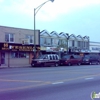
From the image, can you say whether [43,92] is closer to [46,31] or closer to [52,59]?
[52,59]

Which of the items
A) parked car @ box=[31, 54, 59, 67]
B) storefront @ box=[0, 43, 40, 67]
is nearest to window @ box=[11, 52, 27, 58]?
storefront @ box=[0, 43, 40, 67]

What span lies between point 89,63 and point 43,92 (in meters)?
34.7

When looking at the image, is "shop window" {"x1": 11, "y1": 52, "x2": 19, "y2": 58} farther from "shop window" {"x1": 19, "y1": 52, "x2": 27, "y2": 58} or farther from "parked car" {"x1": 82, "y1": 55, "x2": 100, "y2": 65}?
"parked car" {"x1": 82, "y1": 55, "x2": 100, "y2": 65}

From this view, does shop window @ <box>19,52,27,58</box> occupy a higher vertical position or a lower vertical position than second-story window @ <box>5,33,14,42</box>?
lower

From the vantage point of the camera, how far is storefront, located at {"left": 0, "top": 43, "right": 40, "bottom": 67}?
3734 cm

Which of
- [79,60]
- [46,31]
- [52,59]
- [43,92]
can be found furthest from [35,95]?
[46,31]

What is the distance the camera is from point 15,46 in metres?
38.3

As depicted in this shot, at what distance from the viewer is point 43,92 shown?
10.8m

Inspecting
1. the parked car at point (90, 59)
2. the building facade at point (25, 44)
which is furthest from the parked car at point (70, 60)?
→ the building facade at point (25, 44)

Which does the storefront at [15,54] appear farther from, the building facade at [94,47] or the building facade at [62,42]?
the building facade at [94,47]

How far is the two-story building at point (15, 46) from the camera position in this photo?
37875 mm

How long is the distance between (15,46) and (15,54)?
2302mm

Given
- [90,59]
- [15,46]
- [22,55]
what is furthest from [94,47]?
[15,46]

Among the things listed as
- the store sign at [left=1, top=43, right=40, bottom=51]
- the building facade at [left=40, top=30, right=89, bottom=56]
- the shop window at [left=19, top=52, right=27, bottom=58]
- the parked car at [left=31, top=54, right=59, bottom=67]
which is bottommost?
the parked car at [left=31, top=54, right=59, bottom=67]
